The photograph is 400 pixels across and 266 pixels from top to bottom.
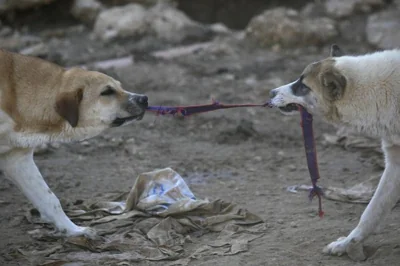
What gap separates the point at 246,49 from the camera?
1121 cm

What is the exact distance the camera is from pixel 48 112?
5.07 meters

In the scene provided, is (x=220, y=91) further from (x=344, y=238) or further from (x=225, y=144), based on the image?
(x=344, y=238)

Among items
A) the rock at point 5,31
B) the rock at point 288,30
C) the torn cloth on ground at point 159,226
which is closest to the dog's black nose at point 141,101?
the torn cloth on ground at point 159,226

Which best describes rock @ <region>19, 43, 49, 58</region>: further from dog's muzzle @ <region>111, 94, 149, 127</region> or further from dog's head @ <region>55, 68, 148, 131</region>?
dog's muzzle @ <region>111, 94, 149, 127</region>

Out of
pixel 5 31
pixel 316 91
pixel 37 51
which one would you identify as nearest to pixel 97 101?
pixel 316 91

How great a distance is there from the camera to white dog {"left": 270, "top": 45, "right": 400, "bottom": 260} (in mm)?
4723

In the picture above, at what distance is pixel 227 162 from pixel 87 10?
6574 mm

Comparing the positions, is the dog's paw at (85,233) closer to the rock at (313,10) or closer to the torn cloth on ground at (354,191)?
the torn cloth on ground at (354,191)

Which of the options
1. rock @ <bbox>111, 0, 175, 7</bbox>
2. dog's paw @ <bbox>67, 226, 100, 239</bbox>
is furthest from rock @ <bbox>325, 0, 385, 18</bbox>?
dog's paw @ <bbox>67, 226, 100, 239</bbox>

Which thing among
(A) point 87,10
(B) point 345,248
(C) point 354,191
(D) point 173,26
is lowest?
(B) point 345,248

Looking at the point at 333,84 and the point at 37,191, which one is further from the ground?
the point at 333,84

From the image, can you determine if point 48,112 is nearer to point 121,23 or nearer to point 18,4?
point 121,23

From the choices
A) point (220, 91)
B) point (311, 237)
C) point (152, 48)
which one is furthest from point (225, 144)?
point (152, 48)

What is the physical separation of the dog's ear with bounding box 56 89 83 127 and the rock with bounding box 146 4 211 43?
6566mm
